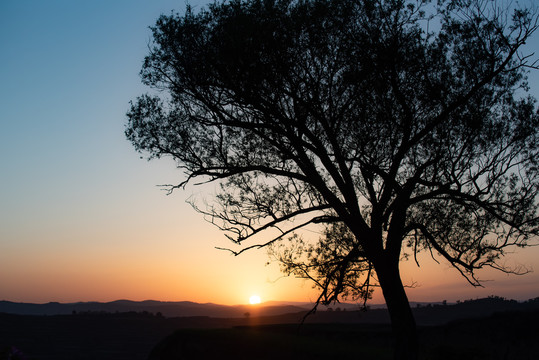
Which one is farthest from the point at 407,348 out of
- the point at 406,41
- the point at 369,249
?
the point at 406,41

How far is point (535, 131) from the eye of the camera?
15.6 metres

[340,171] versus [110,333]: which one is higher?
[340,171]

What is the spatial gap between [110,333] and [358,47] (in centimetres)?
3994

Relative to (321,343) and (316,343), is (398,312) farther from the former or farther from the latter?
(321,343)

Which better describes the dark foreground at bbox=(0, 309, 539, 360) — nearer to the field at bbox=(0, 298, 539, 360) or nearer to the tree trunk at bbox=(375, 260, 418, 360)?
the field at bbox=(0, 298, 539, 360)

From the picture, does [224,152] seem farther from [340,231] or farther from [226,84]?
[340,231]

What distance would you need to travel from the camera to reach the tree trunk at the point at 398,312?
44.6 feet

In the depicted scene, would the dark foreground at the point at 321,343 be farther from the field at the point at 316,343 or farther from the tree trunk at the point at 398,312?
the tree trunk at the point at 398,312

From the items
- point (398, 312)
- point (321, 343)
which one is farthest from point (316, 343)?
point (398, 312)

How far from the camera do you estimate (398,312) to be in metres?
13.9

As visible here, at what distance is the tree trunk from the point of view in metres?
13.6

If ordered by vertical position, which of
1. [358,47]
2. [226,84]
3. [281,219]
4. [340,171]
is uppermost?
[358,47]

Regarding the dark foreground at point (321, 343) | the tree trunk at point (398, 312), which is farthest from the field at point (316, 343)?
the tree trunk at point (398, 312)

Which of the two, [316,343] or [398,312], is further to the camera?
[316,343]
